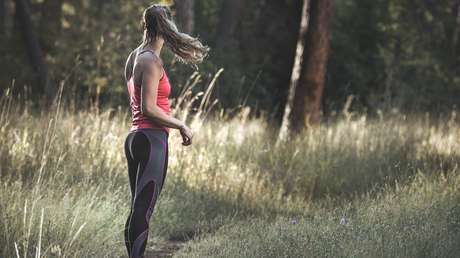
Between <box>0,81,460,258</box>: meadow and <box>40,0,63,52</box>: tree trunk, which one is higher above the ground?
<box>40,0,63,52</box>: tree trunk

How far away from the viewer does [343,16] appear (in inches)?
948

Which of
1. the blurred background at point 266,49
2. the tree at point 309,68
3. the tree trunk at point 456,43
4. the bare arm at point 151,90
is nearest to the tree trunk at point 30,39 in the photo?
the blurred background at point 266,49

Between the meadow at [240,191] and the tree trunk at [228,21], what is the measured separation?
29.2ft

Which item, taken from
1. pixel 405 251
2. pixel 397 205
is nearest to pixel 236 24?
pixel 397 205

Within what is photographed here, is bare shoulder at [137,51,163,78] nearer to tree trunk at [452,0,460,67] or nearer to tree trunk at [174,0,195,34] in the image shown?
tree trunk at [174,0,195,34]

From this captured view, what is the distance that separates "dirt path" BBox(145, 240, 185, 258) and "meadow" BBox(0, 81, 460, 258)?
72 mm

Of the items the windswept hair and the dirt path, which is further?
the dirt path

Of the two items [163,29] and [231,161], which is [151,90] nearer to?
[163,29]

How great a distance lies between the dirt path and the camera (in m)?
6.98

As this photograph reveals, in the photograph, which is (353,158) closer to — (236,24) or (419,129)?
(419,129)

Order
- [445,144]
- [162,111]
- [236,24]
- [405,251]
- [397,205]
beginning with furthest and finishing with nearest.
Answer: [236,24] → [445,144] → [397,205] → [405,251] → [162,111]

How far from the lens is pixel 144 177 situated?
5391 mm

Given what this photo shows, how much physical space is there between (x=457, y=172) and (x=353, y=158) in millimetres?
2287

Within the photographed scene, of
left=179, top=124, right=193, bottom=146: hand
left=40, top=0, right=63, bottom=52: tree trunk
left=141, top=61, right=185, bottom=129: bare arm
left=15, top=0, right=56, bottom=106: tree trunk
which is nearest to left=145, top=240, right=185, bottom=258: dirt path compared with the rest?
left=179, top=124, right=193, bottom=146: hand
